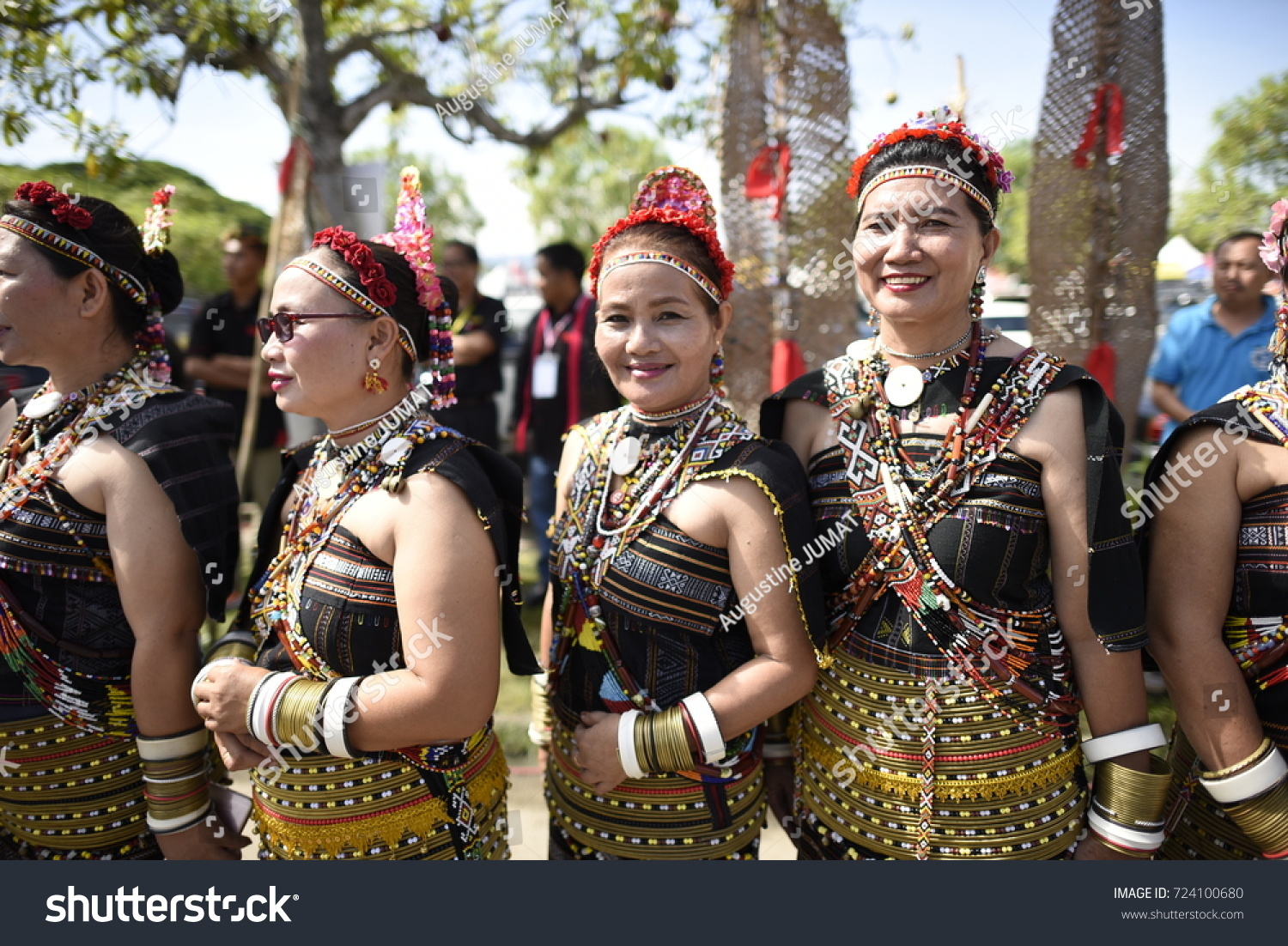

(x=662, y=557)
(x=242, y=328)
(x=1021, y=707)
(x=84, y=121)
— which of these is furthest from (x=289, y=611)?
(x=242, y=328)

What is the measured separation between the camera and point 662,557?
175cm

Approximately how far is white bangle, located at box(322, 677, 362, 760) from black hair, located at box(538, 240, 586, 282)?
4145 millimetres

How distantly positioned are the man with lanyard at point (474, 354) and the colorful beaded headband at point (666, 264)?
359 centimetres

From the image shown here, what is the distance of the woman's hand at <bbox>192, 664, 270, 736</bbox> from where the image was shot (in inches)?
67.9

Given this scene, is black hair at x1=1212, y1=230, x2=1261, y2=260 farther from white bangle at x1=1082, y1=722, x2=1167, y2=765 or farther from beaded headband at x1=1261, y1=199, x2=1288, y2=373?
white bangle at x1=1082, y1=722, x2=1167, y2=765

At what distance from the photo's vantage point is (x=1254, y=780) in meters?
1.69

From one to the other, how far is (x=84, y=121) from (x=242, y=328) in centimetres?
179

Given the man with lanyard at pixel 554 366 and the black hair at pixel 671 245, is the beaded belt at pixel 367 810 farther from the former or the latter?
the man with lanyard at pixel 554 366

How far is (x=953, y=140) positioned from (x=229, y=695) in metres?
1.93

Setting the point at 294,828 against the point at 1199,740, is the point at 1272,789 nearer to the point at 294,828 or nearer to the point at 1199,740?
the point at 1199,740

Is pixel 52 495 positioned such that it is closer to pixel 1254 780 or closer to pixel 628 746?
pixel 628 746

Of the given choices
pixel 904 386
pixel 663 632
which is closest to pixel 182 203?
pixel 663 632

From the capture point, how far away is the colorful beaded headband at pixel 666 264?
1.75 metres

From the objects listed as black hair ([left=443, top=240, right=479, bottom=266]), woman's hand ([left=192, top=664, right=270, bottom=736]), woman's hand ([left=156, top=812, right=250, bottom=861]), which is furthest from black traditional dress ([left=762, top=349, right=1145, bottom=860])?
black hair ([left=443, top=240, right=479, bottom=266])
